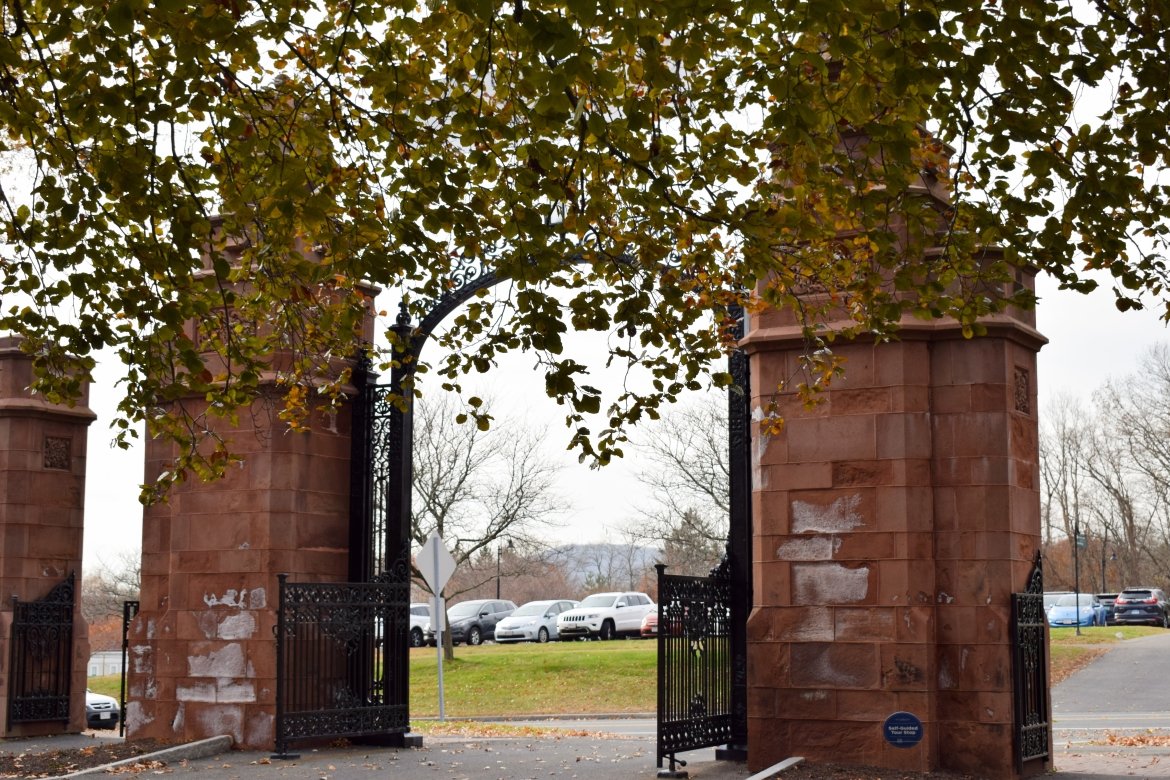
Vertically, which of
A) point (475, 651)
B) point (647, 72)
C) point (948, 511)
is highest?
point (647, 72)

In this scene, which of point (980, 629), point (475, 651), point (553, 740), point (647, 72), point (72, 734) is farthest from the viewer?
point (475, 651)

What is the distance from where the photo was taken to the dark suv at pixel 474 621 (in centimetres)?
4059

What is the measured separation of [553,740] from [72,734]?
631cm

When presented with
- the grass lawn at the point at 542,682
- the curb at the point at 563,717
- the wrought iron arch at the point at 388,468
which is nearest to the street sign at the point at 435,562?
the wrought iron arch at the point at 388,468

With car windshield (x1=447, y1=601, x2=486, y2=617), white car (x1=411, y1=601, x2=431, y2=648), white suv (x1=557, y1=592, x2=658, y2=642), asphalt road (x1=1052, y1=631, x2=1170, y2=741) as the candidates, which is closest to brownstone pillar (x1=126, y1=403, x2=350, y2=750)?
asphalt road (x1=1052, y1=631, x2=1170, y2=741)

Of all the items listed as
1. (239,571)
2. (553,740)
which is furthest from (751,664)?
(239,571)

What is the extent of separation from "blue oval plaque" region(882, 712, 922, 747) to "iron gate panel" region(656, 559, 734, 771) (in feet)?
5.86

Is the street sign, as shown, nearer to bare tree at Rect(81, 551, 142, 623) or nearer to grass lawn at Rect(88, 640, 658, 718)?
grass lawn at Rect(88, 640, 658, 718)

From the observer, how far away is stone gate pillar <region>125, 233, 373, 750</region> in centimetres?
1462

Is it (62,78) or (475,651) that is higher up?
(62,78)

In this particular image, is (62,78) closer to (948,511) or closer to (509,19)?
(509,19)

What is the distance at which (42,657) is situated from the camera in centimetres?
1772

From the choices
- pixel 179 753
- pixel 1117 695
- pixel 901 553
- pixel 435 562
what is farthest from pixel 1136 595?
pixel 179 753

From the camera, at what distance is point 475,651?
3597cm
